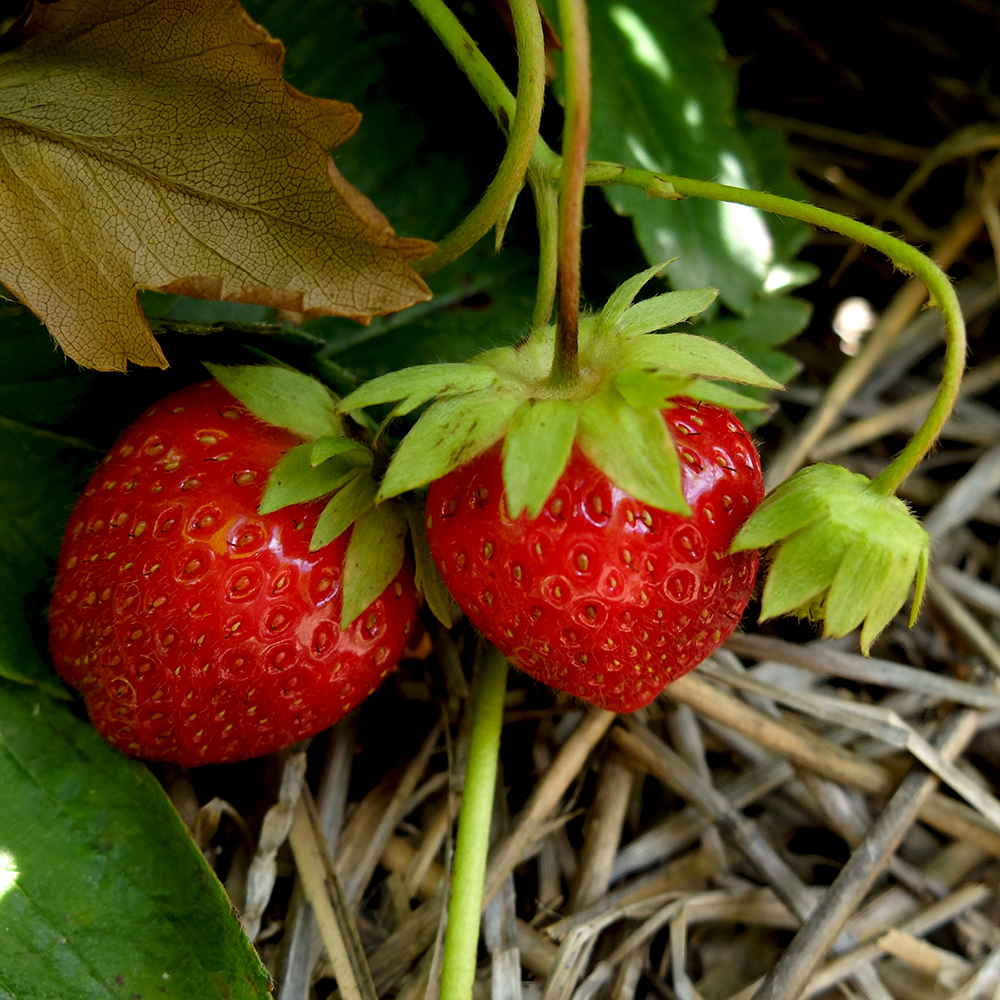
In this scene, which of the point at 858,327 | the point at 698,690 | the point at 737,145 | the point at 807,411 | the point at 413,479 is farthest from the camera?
the point at 858,327

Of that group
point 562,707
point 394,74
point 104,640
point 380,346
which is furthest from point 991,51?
point 104,640

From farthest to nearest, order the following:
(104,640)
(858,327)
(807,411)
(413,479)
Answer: (858,327) → (807,411) → (104,640) → (413,479)

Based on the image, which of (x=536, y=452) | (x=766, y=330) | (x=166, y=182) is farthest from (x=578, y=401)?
(x=766, y=330)

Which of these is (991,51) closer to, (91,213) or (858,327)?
(858,327)

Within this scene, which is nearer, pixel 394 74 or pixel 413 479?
pixel 413 479

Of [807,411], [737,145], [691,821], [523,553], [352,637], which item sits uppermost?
[737,145]

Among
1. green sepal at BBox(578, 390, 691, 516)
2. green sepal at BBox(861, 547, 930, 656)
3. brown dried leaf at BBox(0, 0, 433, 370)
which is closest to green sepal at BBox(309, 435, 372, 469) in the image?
brown dried leaf at BBox(0, 0, 433, 370)
